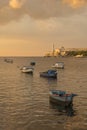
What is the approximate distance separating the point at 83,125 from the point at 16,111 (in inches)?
450

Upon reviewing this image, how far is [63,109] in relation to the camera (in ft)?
146

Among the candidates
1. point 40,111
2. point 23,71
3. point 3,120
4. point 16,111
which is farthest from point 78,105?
point 23,71

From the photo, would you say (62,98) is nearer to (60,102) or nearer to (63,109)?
(60,102)

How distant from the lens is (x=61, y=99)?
4600cm

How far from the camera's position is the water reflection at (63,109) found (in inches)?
1639

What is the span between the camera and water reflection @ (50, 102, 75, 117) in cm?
4162

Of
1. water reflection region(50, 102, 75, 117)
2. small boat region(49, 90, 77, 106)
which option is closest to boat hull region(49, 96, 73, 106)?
small boat region(49, 90, 77, 106)

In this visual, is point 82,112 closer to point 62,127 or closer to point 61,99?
point 61,99

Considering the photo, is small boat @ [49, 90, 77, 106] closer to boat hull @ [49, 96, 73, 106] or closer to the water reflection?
boat hull @ [49, 96, 73, 106]

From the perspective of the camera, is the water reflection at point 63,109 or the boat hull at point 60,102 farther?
the boat hull at point 60,102

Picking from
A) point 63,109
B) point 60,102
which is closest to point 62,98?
point 60,102

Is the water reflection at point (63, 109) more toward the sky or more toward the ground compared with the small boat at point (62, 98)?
more toward the ground

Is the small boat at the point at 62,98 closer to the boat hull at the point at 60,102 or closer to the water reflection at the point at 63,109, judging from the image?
the boat hull at the point at 60,102

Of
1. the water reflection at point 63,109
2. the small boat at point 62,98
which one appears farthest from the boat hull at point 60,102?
the water reflection at point 63,109
